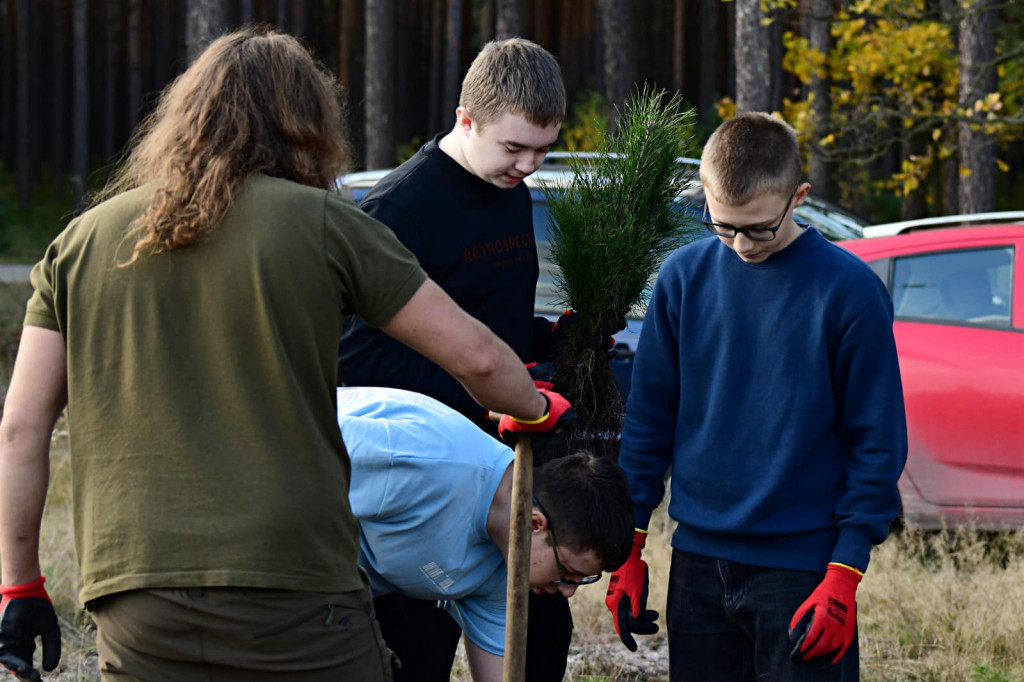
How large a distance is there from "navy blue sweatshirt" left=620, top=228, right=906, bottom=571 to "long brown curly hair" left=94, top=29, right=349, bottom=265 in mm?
943

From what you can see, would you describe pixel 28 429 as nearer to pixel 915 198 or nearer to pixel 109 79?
pixel 915 198

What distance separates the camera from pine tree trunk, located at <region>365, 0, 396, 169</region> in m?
14.2

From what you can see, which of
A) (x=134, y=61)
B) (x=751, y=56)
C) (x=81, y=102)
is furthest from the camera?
(x=134, y=61)

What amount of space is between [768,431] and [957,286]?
2.81 m

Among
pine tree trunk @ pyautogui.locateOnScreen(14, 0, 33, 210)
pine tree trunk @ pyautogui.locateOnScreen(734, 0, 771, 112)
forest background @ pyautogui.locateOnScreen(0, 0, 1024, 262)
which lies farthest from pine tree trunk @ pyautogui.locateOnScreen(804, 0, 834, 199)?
pine tree trunk @ pyautogui.locateOnScreen(14, 0, 33, 210)

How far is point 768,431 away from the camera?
238cm

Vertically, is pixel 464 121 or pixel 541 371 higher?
pixel 464 121

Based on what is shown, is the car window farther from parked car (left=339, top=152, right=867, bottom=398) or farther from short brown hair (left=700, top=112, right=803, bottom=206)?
short brown hair (left=700, top=112, right=803, bottom=206)

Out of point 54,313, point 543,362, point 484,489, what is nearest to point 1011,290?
point 543,362

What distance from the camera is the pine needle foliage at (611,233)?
2750mm

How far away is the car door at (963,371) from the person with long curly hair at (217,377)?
3.32m

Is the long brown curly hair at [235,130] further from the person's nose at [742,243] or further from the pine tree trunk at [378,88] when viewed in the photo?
the pine tree trunk at [378,88]

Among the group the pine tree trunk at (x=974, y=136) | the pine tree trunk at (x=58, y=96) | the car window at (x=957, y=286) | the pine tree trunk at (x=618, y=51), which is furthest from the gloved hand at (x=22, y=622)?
the pine tree trunk at (x=58, y=96)

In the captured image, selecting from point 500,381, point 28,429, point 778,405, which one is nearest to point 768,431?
point 778,405
